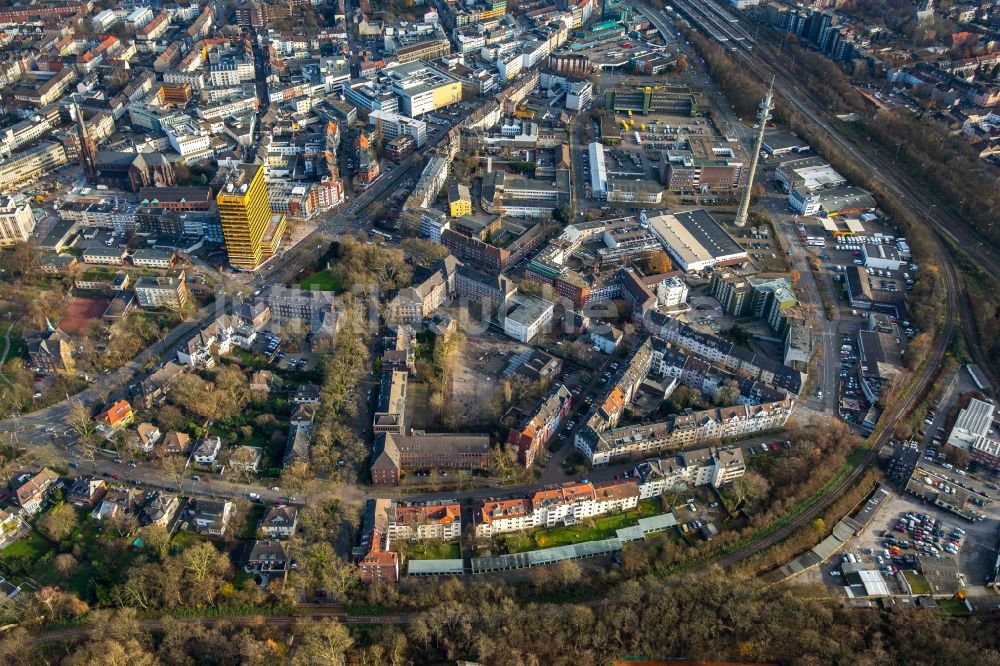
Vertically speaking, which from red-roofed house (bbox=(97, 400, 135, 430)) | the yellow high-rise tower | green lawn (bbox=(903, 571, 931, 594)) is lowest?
green lawn (bbox=(903, 571, 931, 594))

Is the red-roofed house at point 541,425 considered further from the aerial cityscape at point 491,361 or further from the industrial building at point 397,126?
the industrial building at point 397,126

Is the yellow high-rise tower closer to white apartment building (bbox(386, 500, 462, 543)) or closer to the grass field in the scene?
white apartment building (bbox(386, 500, 462, 543))

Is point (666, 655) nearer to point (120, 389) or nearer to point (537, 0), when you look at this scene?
point (120, 389)

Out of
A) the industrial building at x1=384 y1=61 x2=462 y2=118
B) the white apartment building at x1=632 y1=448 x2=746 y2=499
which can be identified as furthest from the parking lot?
the industrial building at x1=384 y1=61 x2=462 y2=118

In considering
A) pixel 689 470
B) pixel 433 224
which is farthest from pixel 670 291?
pixel 433 224

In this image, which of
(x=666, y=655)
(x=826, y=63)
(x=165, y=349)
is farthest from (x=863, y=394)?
(x=826, y=63)

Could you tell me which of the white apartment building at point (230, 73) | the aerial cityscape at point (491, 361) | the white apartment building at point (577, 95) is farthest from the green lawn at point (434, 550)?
the white apartment building at point (230, 73)
